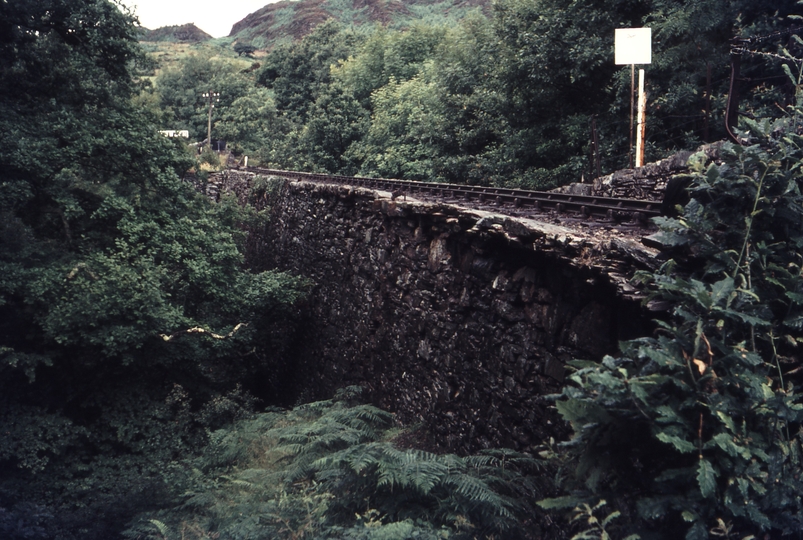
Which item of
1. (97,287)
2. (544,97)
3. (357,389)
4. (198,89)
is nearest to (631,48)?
(544,97)

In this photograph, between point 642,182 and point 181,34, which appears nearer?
point 642,182

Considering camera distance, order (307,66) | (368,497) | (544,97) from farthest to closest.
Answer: (307,66)
(544,97)
(368,497)

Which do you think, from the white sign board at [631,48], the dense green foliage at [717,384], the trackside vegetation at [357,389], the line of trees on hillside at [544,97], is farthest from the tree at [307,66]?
the dense green foliage at [717,384]

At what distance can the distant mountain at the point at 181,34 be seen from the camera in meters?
111

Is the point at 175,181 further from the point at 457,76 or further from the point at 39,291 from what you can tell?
the point at 457,76

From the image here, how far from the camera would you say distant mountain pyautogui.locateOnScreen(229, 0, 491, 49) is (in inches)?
3233

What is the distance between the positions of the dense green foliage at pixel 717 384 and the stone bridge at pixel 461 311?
1.66 ft

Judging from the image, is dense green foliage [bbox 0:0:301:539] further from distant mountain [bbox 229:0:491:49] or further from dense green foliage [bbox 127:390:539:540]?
distant mountain [bbox 229:0:491:49]

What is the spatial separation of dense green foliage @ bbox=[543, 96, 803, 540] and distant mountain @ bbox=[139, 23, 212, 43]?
11990cm

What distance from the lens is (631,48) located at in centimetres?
1123

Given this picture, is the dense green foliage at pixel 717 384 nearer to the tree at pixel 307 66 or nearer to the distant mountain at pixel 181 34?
the tree at pixel 307 66

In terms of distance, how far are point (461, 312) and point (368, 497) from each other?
2.59 m

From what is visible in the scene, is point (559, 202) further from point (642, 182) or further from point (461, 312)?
point (642, 182)

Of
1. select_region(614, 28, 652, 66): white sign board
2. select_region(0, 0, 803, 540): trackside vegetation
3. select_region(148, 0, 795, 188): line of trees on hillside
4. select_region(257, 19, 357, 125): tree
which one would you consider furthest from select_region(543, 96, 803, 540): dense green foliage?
select_region(257, 19, 357, 125): tree
